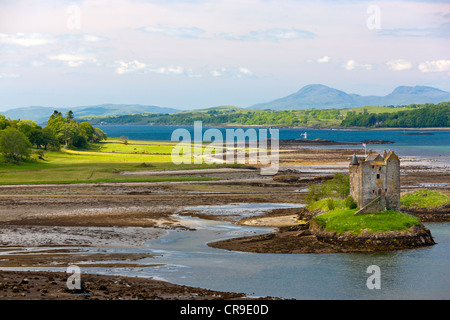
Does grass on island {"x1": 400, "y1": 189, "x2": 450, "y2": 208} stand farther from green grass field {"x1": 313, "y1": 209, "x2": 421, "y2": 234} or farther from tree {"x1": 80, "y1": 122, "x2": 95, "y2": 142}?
tree {"x1": 80, "y1": 122, "x2": 95, "y2": 142}

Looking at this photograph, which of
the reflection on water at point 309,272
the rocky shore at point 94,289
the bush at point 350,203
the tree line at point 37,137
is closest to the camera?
the rocky shore at point 94,289

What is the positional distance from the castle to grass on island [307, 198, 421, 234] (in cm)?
83

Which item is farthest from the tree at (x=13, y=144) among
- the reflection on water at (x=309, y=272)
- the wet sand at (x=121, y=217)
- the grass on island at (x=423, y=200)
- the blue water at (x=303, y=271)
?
the grass on island at (x=423, y=200)

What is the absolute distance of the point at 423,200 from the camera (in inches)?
2440

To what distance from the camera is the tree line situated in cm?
10644

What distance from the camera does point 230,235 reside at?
5194 centimetres

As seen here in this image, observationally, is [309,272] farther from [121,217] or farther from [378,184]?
[121,217]

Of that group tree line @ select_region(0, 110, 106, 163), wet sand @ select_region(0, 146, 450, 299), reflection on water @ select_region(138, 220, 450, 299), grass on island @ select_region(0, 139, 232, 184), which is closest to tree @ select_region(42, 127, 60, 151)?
tree line @ select_region(0, 110, 106, 163)

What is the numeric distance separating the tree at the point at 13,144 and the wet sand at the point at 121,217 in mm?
22610

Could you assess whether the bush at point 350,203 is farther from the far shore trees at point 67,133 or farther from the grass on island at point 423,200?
the far shore trees at point 67,133

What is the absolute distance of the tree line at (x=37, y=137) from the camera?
10644 centimetres

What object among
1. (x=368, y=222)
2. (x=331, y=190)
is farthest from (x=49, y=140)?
(x=368, y=222)
